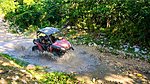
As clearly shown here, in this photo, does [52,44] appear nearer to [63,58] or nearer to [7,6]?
[63,58]

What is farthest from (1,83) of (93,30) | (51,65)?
(93,30)

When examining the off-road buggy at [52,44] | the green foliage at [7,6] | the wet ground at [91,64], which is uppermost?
the green foliage at [7,6]

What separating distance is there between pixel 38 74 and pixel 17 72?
1.54 m

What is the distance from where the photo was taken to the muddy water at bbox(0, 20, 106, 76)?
13405mm

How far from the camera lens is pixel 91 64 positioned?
14.0m

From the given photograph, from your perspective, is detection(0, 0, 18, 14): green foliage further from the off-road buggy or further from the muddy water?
the off-road buggy

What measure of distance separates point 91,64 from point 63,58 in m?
1.65


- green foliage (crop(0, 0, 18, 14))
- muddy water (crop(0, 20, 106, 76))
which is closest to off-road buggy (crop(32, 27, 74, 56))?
muddy water (crop(0, 20, 106, 76))

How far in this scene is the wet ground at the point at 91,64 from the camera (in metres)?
12.4

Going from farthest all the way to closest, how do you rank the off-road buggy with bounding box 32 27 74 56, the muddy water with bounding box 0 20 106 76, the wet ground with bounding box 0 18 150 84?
the off-road buggy with bounding box 32 27 74 56 → the muddy water with bounding box 0 20 106 76 → the wet ground with bounding box 0 18 150 84

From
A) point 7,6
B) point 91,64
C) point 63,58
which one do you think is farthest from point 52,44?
point 7,6

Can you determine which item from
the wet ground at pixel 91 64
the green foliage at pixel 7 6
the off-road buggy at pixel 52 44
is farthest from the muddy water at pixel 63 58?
the green foliage at pixel 7 6

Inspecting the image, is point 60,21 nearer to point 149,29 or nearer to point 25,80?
point 149,29

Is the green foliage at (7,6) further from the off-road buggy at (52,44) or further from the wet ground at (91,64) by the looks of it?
the off-road buggy at (52,44)
